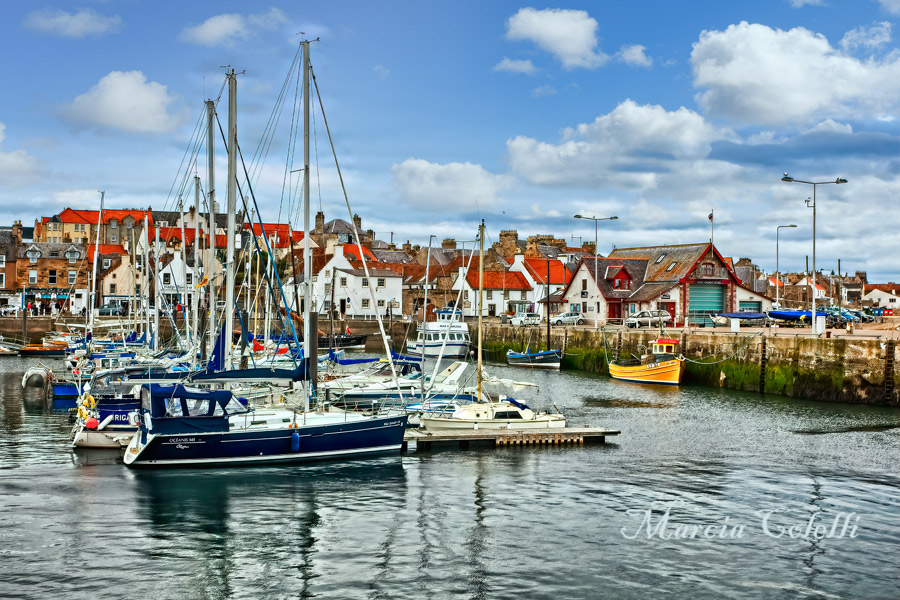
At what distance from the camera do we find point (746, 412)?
140 ft

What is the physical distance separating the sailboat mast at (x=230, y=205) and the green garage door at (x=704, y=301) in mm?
56563

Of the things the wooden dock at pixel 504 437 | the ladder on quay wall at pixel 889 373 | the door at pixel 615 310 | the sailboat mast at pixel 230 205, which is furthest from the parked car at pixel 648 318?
the sailboat mast at pixel 230 205

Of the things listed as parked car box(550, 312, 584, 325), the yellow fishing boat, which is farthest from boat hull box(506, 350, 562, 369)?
Answer: parked car box(550, 312, 584, 325)

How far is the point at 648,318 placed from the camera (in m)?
74.4

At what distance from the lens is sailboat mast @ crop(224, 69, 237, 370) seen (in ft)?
96.9

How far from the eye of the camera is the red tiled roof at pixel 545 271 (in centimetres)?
10794

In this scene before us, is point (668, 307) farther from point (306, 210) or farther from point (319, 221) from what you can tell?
point (319, 221)

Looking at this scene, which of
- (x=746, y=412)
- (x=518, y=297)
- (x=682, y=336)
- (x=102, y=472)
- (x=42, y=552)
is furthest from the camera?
(x=518, y=297)

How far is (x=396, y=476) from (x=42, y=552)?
36.9 feet

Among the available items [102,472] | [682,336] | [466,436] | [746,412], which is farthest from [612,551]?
[682,336]

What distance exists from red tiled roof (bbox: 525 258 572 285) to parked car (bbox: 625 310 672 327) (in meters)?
27.4

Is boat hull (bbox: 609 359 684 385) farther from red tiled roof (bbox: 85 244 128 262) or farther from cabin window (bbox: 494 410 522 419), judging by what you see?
red tiled roof (bbox: 85 244 128 262)

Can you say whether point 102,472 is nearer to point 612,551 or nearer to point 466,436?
point 466,436

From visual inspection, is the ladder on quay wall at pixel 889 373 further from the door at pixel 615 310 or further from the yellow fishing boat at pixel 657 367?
the door at pixel 615 310
